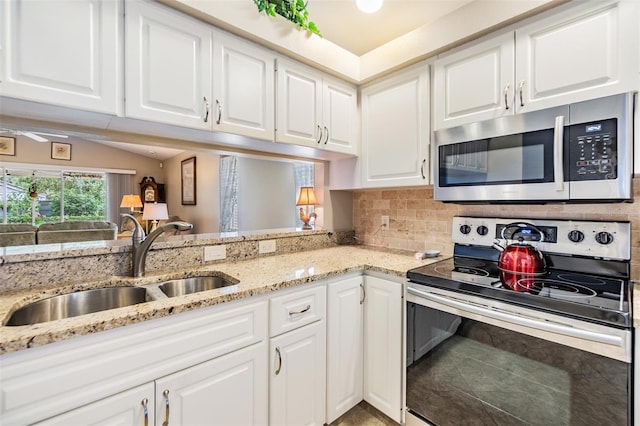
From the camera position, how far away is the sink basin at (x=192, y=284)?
143 centimetres

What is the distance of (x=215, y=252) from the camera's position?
1739 millimetres

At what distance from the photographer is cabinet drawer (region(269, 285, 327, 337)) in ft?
4.27

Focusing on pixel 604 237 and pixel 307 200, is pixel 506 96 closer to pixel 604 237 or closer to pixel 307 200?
pixel 604 237

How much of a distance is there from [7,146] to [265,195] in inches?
110

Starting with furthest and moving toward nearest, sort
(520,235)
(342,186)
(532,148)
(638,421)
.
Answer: (342,186)
(520,235)
(532,148)
(638,421)

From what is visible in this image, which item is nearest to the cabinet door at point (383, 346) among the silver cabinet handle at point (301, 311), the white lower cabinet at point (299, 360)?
the white lower cabinet at point (299, 360)

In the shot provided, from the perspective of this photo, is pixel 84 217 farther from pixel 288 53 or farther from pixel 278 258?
pixel 288 53

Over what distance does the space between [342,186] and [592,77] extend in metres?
1.46

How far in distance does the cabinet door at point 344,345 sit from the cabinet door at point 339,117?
2.95 ft

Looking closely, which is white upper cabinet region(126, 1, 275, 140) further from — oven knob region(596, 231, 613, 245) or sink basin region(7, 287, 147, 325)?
oven knob region(596, 231, 613, 245)

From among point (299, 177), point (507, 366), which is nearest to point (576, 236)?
point (507, 366)

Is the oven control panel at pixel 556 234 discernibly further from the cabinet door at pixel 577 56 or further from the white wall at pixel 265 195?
the white wall at pixel 265 195

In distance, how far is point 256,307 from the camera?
4.05 ft

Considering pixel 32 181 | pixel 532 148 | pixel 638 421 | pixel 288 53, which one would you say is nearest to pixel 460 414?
pixel 638 421
